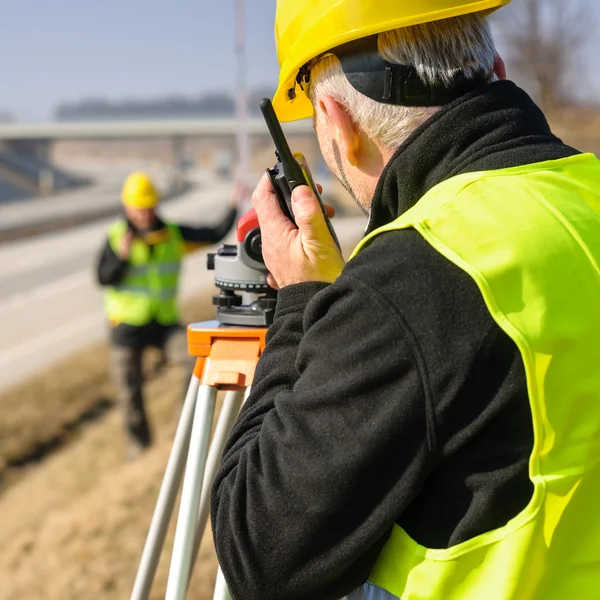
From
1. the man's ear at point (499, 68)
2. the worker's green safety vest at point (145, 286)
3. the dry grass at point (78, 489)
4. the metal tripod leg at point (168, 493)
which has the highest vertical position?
the man's ear at point (499, 68)

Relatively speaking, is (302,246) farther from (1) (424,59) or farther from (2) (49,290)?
(2) (49,290)

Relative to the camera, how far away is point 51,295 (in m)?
14.5

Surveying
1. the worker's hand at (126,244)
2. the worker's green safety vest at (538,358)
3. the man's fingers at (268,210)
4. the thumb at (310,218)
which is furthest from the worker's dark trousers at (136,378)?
the worker's green safety vest at (538,358)

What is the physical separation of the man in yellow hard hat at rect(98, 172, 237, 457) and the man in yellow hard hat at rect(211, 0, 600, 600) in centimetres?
507

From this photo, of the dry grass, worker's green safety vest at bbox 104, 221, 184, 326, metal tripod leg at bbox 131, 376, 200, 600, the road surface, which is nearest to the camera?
metal tripod leg at bbox 131, 376, 200, 600

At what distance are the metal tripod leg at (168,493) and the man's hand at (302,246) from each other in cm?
60

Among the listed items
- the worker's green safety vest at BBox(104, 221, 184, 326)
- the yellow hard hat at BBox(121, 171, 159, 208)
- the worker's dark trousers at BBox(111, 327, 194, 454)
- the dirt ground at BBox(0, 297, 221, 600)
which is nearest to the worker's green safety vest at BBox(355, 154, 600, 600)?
the dirt ground at BBox(0, 297, 221, 600)

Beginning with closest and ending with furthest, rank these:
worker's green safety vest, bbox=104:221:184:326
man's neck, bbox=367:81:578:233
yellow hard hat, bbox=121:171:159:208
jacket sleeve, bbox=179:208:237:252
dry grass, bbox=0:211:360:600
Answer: man's neck, bbox=367:81:578:233 → dry grass, bbox=0:211:360:600 → worker's green safety vest, bbox=104:221:184:326 → yellow hard hat, bbox=121:171:159:208 → jacket sleeve, bbox=179:208:237:252

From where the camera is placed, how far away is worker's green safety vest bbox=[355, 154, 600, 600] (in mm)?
984

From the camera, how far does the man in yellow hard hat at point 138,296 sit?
6.30m

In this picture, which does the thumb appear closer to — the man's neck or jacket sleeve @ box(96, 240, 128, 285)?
the man's neck

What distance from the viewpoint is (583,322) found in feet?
3.29

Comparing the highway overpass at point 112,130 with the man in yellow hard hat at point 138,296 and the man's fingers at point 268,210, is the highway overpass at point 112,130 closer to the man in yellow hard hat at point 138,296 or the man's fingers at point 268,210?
the man in yellow hard hat at point 138,296

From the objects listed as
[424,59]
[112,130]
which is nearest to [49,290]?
[424,59]
